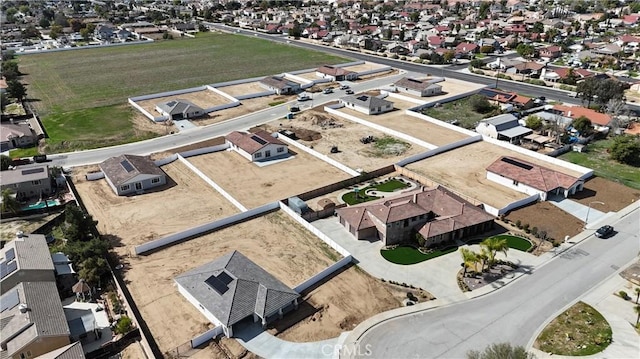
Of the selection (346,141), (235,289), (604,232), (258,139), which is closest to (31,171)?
(258,139)

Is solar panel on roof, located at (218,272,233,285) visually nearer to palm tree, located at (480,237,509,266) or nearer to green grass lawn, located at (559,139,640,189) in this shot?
palm tree, located at (480,237,509,266)

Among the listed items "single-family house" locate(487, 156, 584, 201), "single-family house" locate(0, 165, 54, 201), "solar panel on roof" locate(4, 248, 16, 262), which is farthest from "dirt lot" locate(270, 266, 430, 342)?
"single-family house" locate(0, 165, 54, 201)

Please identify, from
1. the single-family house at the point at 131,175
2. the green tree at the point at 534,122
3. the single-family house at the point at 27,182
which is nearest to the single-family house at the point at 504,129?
the green tree at the point at 534,122

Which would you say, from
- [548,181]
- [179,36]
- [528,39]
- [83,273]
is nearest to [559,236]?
[548,181]

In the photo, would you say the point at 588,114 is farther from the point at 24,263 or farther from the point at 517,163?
the point at 24,263

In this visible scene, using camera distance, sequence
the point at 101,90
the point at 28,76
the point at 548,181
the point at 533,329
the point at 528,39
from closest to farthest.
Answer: the point at 533,329
the point at 548,181
the point at 101,90
the point at 28,76
the point at 528,39

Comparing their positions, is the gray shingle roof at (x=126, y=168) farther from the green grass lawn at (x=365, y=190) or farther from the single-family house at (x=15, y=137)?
the green grass lawn at (x=365, y=190)

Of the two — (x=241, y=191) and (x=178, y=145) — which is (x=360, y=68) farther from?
(x=241, y=191)
